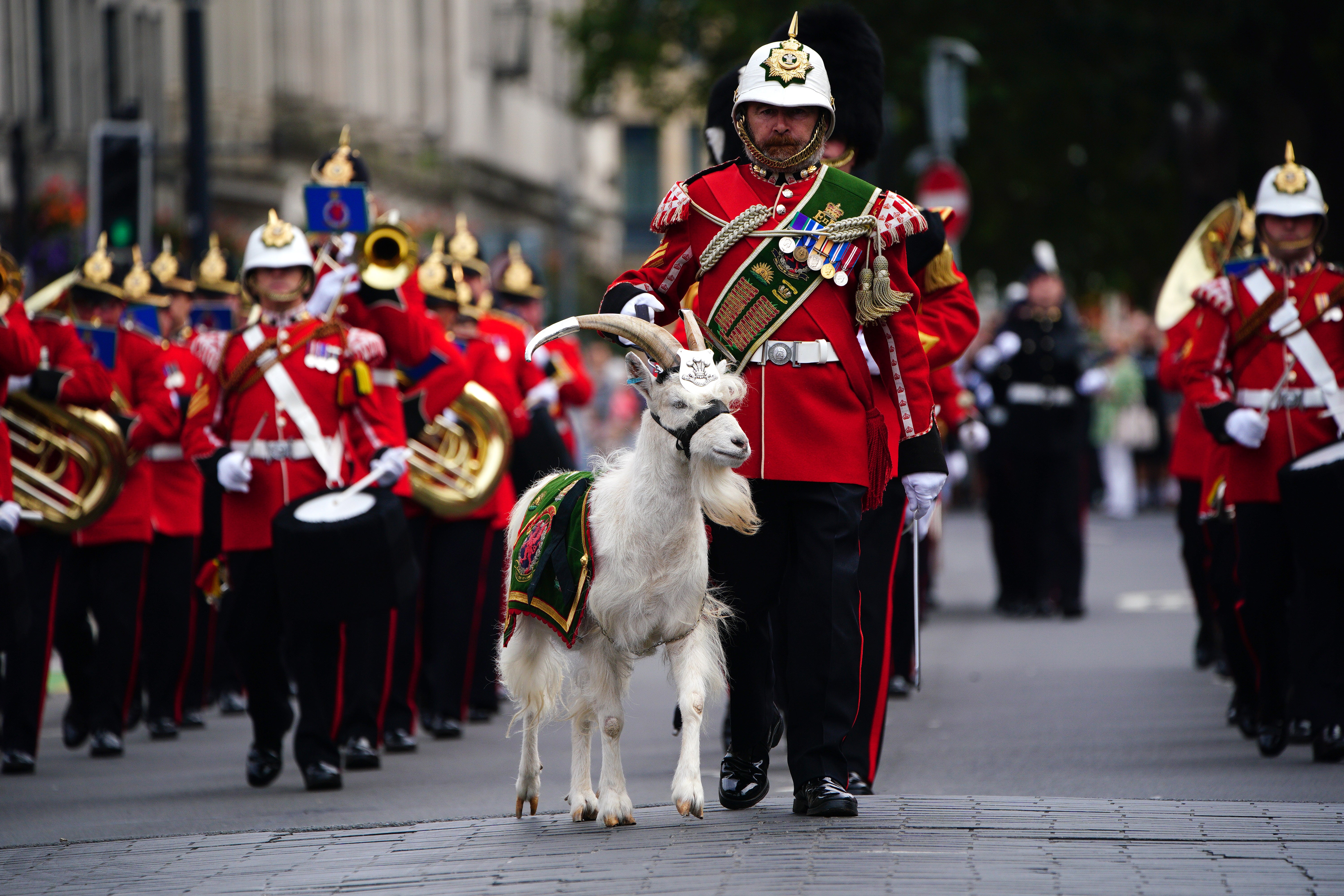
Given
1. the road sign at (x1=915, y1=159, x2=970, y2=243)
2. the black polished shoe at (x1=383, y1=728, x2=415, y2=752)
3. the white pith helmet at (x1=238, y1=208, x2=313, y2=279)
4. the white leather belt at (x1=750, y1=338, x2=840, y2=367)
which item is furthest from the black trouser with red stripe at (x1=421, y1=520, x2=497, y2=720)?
the road sign at (x1=915, y1=159, x2=970, y2=243)

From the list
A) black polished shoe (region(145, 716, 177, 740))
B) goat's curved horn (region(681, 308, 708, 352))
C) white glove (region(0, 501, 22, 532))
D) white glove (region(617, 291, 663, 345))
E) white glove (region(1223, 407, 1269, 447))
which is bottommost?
black polished shoe (region(145, 716, 177, 740))

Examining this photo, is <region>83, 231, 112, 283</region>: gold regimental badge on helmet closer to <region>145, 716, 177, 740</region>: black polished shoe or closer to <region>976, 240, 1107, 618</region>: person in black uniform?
<region>145, 716, 177, 740</region>: black polished shoe

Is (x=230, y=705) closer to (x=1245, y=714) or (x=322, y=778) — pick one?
(x=322, y=778)

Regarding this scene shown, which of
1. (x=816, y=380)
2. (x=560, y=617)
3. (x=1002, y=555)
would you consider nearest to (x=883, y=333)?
(x=816, y=380)

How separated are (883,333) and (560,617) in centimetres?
142

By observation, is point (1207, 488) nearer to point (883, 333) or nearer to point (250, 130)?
point (883, 333)

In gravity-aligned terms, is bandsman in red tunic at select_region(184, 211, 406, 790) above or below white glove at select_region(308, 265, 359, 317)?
below

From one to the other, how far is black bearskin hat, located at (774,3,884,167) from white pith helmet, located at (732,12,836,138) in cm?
163

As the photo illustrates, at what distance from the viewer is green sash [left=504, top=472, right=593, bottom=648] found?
7.53 metres

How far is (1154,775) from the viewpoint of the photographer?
916 cm

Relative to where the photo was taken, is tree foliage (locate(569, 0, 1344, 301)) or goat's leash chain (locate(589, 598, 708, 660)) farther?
tree foliage (locate(569, 0, 1344, 301))

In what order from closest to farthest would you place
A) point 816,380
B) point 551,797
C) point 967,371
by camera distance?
1. point 816,380
2. point 551,797
3. point 967,371

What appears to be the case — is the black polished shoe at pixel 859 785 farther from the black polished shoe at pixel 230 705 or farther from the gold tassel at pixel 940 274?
the black polished shoe at pixel 230 705

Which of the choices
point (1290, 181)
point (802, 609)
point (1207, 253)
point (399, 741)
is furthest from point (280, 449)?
point (1207, 253)
